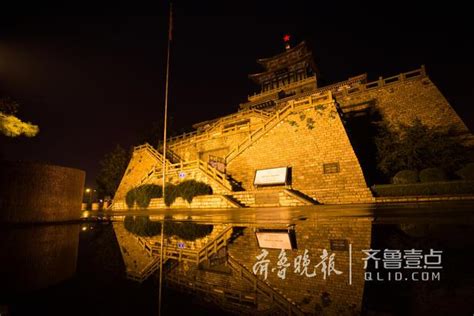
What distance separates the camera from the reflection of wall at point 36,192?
5000mm

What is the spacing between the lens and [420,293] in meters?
1.11

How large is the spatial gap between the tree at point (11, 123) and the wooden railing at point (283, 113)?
13822 mm

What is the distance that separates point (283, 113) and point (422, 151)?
355 inches

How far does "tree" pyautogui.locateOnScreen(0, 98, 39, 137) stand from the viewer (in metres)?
6.42

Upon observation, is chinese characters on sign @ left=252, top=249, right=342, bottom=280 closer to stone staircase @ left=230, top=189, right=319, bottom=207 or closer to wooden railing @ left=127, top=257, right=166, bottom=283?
wooden railing @ left=127, top=257, right=166, bottom=283

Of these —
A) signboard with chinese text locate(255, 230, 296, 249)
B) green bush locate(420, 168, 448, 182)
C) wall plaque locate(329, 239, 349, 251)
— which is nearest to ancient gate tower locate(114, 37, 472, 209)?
green bush locate(420, 168, 448, 182)

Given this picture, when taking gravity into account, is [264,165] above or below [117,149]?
below

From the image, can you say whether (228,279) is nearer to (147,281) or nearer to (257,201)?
(147,281)

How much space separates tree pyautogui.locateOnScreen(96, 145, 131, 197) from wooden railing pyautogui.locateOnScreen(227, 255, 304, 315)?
1478 inches

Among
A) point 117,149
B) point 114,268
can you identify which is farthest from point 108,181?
point 114,268

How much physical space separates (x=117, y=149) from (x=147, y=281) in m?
39.5

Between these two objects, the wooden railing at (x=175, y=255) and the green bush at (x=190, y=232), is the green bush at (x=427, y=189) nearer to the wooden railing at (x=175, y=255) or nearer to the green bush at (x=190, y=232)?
the green bush at (x=190, y=232)

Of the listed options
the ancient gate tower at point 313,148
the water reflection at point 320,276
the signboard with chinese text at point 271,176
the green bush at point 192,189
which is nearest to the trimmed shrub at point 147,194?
the ancient gate tower at point 313,148

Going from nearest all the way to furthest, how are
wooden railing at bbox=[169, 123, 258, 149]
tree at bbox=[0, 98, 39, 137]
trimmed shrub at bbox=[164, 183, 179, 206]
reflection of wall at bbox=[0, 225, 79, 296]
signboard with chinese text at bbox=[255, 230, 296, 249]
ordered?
reflection of wall at bbox=[0, 225, 79, 296], signboard with chinese text at bbox=[255, 230, 296, 249], tree at bbox=[0, 98, 39, 137], trimmed shrub at bbox=[164, 183, 179, 206], wooden railing at bbox=[169, 123, 258, 149]
